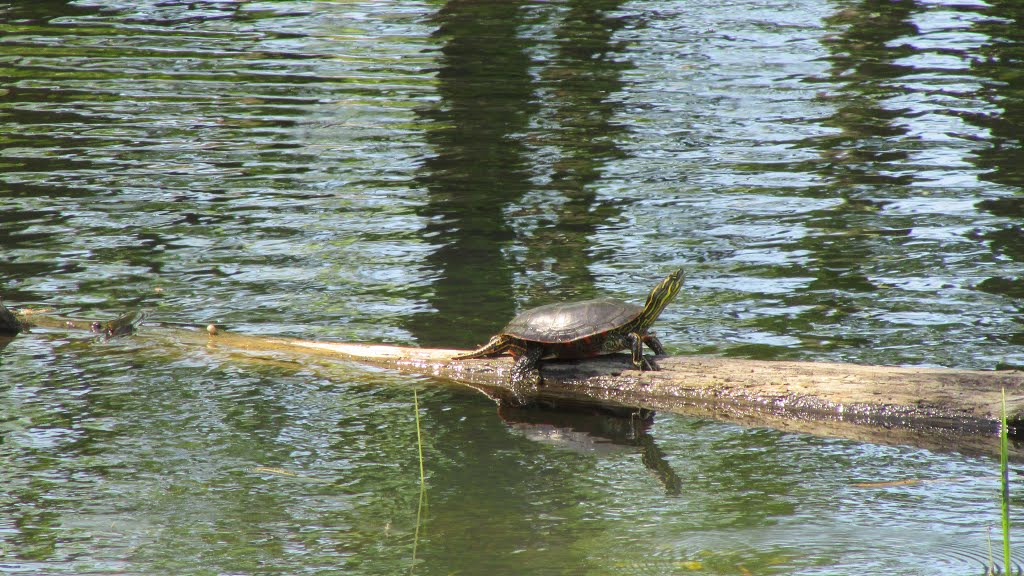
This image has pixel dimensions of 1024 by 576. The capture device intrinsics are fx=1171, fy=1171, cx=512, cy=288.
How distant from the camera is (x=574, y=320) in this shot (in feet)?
23.2

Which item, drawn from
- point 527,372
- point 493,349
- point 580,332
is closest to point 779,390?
point 580,332

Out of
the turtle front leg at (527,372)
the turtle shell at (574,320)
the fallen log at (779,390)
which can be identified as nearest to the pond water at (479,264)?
the fallen log at (779,390)

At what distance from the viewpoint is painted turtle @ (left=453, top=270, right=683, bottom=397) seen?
7016 millimetres

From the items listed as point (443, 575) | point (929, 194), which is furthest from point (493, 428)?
point (929, 194)

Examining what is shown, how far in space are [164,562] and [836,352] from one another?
4709mm

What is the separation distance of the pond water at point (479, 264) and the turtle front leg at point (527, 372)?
257 millimetres

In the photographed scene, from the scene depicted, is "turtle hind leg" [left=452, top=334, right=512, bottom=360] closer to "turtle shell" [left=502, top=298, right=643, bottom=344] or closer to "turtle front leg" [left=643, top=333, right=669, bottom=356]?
"turtle shell" [left=502, top=298, right=643, bottom=344]

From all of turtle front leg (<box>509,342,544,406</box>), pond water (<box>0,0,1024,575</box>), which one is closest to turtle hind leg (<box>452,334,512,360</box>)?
turtle front leg (<box>509,342,544,406</box>)

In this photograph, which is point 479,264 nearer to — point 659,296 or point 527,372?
point 527,372

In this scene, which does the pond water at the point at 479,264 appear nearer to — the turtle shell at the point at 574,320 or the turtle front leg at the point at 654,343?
the turtle front leg at the point at 654,343

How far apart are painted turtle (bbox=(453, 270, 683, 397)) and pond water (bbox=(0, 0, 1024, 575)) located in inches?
15.4

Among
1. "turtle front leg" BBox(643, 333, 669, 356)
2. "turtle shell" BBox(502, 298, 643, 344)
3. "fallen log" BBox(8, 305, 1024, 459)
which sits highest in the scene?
"turtle shell" BBox(502, 298, 643, 344)

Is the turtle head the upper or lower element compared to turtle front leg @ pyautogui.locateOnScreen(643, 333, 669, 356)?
upper

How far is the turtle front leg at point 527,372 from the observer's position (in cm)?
725
